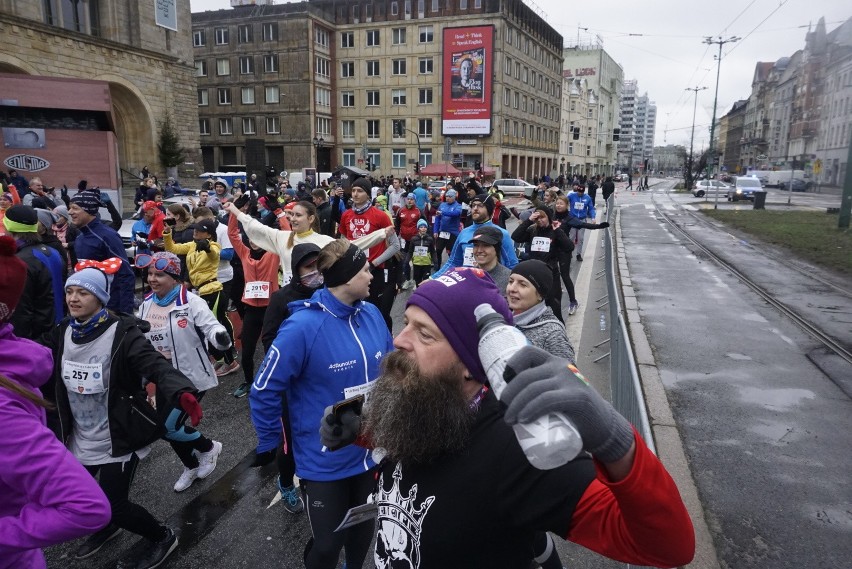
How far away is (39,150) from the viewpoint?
62.5 feet

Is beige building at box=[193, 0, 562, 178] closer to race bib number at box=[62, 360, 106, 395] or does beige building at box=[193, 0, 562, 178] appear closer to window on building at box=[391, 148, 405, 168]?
window on building at box=[391, 148, 405, 168]

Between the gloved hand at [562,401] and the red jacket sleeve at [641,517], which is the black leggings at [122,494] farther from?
the gloved hand at [562,401]

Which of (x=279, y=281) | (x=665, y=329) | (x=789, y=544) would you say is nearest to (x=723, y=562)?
(x=789, y=544)

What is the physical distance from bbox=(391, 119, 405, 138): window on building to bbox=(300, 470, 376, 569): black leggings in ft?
198

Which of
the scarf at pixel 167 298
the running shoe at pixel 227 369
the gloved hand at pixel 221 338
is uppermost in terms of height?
the scarf at pixel 167 298

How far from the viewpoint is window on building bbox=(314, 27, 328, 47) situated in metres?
59.0

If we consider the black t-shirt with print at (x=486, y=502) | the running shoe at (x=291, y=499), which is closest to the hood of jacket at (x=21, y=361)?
the black t-shirt with print at (x=486, y=502)

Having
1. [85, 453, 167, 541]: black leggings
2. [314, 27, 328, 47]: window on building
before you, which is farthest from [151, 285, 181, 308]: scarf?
[314, 27, 328, 47]: window on building

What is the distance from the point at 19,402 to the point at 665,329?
8902mm

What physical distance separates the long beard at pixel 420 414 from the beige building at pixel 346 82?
189 ft

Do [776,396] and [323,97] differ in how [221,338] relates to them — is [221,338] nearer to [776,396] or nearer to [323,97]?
[776,396]

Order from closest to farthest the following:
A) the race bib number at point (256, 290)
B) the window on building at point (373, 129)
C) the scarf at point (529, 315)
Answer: the scarf at point (529, 315) → the race bib number at point (256, 290) → the window on building at point (373, 129)

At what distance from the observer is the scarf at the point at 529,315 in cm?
393

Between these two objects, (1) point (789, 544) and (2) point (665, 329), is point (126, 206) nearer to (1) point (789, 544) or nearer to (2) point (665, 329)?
(2) point (665, 329)
